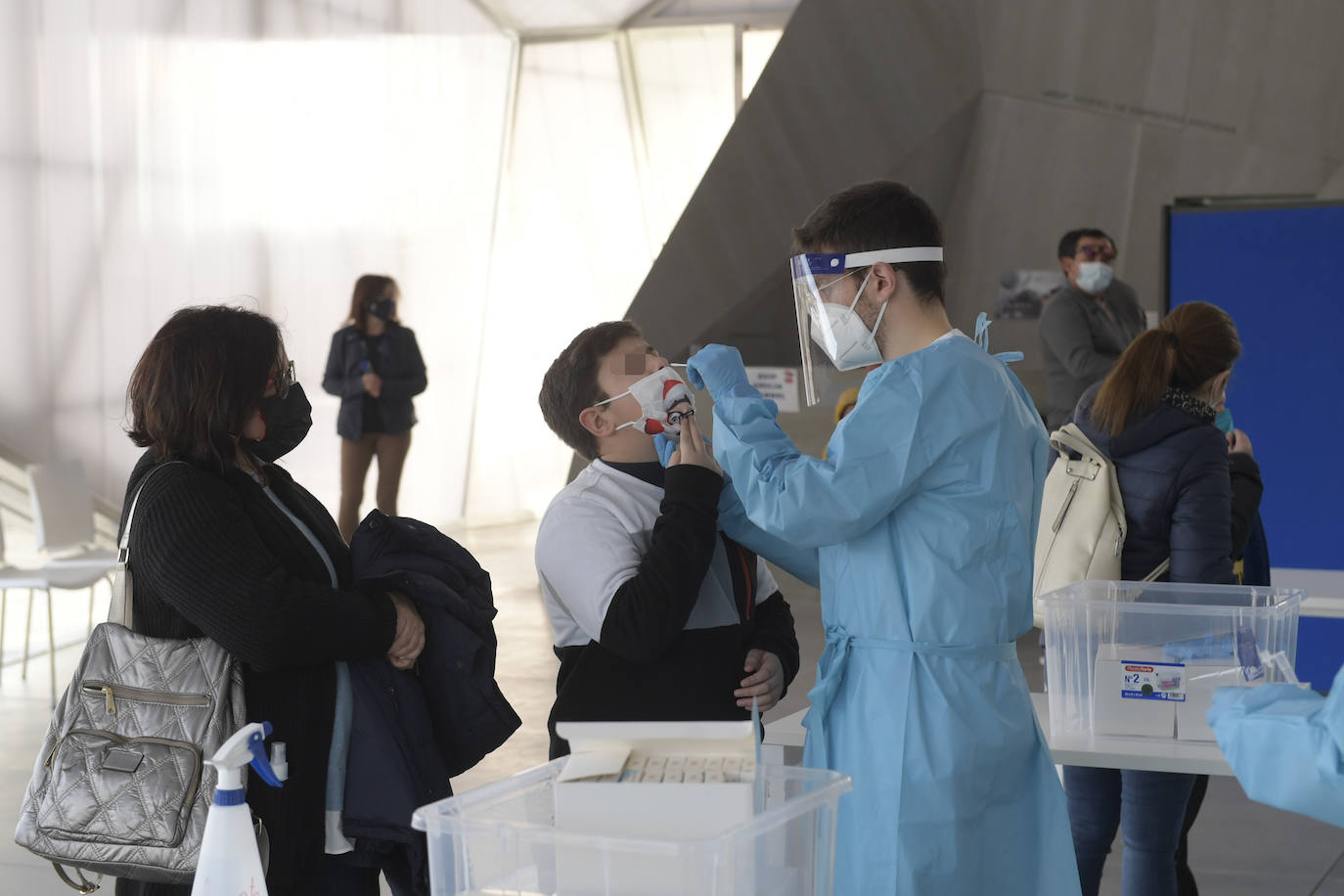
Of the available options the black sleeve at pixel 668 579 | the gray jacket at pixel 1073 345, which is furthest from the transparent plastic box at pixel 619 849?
the gray jacket at pixel 1073 345

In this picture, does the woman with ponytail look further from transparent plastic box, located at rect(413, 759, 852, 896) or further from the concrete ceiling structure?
the concrete ceiling structure

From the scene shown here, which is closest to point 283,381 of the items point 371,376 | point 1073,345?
point 1073,345

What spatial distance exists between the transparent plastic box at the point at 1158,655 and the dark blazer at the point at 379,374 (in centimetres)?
551

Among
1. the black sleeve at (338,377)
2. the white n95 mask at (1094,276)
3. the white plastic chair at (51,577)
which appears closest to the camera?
the white plastic chair at (51,577)

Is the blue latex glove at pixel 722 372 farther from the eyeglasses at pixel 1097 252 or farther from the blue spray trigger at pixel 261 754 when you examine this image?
the eyeglasses at pixel 1097 252

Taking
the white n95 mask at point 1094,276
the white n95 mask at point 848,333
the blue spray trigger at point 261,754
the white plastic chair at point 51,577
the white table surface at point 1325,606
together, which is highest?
the white n95 mask at point 1094,276

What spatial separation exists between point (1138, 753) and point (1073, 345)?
3.24 metres

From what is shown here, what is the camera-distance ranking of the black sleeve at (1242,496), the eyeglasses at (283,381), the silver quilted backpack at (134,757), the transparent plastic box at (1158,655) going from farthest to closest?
1. the black sleeve at (1242,496)
2. the transparent plastic box at (1158,655)
3. the eyeglasses at (283,381)
4. the silver quilted backpack at (134,757)

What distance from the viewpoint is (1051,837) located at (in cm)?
177

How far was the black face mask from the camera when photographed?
1.88 metres

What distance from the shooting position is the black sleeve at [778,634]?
1.96 meters

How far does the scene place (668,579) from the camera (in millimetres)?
1746

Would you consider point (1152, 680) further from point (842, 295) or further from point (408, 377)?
point (408, 377)

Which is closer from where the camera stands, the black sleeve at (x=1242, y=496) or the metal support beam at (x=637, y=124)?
the black sleeve at (x=1242, y=496)
